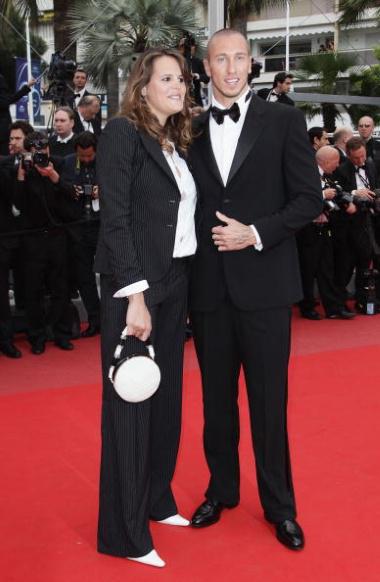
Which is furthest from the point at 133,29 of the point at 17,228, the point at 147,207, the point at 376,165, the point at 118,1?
the point at 147,207

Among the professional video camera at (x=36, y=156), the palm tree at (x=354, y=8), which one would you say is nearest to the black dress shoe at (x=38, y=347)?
the professional video camera at (x=36, y=156)

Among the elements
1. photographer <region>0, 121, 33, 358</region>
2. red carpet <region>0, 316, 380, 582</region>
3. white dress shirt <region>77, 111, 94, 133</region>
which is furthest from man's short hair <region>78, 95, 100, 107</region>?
red carpet <region>0, 316, 380, 582</region>

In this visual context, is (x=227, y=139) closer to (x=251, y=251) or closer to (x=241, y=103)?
(x=241, y=103)

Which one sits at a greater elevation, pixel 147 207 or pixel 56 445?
pixel 147 207

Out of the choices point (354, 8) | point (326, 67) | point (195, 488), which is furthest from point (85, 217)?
point (354, 8)

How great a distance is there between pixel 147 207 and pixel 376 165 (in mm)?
5160

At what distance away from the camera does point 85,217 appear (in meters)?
5.85

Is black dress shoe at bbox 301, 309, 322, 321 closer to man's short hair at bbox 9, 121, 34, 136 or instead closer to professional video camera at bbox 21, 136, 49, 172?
professional video camera at bbox 21, 136, 49, 172

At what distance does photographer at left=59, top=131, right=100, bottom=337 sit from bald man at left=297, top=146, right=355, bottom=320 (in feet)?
5.85

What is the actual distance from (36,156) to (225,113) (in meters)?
2.89

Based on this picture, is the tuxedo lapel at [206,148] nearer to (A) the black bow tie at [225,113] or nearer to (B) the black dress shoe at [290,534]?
(A) the black bow tie at [225,113]

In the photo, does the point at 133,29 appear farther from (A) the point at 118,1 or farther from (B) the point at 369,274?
(B) the point at 369,274

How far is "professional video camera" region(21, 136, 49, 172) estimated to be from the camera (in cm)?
522

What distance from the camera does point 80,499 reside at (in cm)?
305
